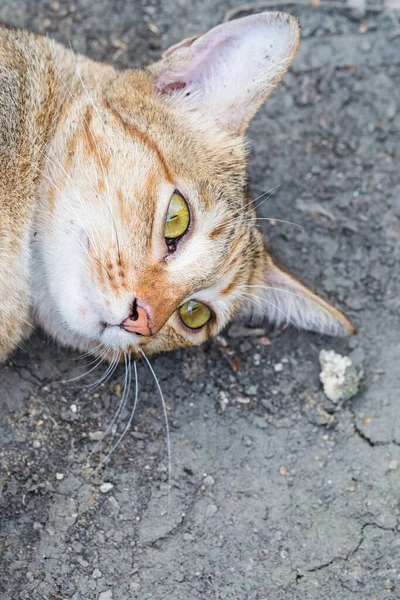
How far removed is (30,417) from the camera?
393 cm

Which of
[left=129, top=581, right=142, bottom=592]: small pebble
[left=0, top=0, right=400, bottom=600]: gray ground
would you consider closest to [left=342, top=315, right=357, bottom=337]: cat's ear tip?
[left=0, top=0, right=400, bottom=600]: gray ground

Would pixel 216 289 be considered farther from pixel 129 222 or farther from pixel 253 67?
pixel 253 67

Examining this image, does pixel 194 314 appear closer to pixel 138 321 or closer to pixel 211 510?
pixel 138 321

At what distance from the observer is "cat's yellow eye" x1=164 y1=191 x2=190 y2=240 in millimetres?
3492

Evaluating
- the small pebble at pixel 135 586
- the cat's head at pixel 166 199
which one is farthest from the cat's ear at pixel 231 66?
the small pebble at pixel 135 586

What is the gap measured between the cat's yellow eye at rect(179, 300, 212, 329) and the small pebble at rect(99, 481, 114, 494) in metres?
0.97

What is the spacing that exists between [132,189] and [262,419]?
1.68 m

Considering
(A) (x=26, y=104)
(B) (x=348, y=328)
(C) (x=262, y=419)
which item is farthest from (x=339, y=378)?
(A) (x=26, y=104)

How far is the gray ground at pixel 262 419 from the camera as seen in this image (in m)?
3.73

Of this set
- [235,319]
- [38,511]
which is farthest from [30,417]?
[235,319]

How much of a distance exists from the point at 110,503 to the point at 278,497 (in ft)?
3.13

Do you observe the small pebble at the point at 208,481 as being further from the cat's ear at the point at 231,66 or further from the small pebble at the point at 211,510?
the cat's ear at the point at 231,66

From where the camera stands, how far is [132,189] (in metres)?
3.42

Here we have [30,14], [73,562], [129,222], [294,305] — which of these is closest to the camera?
[129,222]
